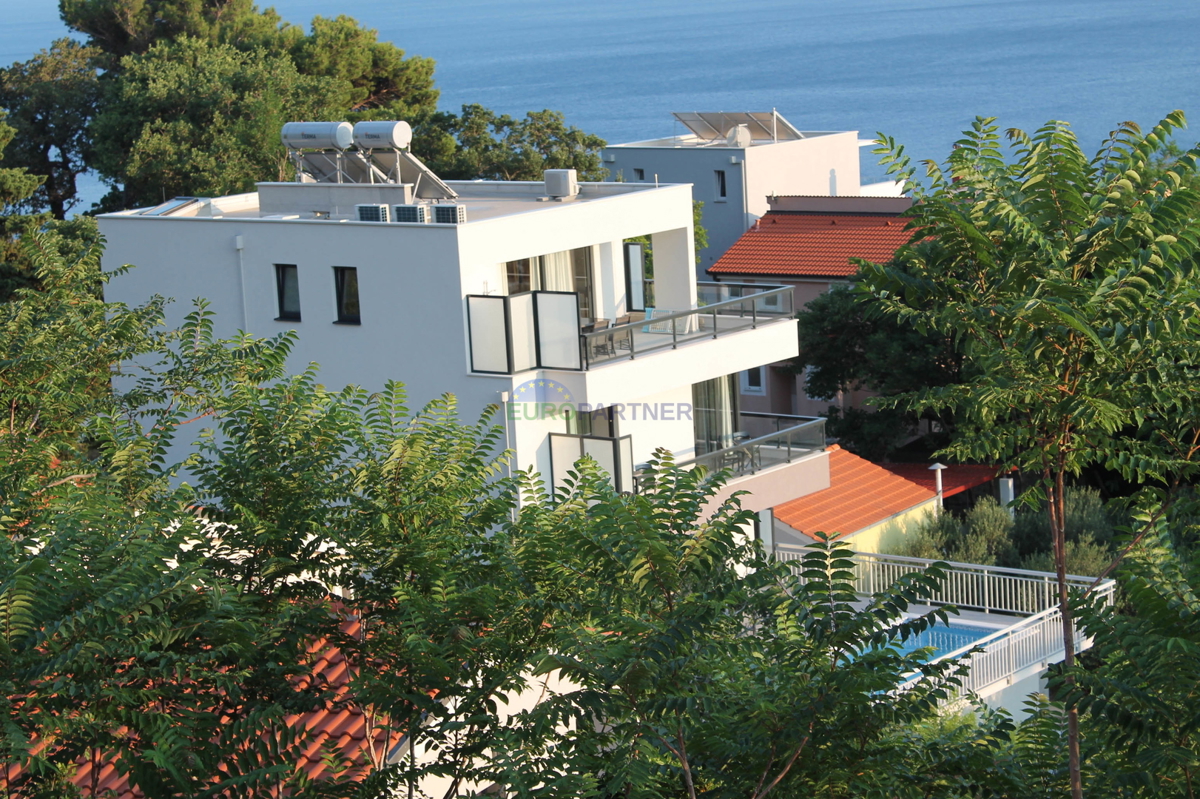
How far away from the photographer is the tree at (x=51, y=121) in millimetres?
52312

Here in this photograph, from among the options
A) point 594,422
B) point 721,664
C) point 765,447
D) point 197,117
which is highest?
point 197,117

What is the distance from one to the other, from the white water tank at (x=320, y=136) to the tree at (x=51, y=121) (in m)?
28.3

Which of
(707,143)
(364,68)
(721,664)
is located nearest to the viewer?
(721,664)

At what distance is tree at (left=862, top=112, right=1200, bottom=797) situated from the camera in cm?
726

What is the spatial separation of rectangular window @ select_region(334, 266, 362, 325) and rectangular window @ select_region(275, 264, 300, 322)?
102cm

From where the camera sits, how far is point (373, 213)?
24016 millimetres

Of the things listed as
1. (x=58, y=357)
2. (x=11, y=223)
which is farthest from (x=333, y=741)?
(x=11, y=223)

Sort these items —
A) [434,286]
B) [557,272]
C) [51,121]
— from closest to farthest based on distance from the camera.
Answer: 1. [434,286]
2. [557,272]
3. [51,121]

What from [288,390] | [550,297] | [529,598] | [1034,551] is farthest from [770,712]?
[1034,551]

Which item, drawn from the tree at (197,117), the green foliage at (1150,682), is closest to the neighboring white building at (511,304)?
the green foliage at (1150,682)

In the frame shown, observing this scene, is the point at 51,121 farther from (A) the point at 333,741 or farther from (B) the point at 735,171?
(A) the point at 333,741

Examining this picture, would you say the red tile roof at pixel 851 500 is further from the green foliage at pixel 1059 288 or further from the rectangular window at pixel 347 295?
the green foliage at pixel 1059 288

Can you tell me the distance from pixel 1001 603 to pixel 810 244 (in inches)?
857

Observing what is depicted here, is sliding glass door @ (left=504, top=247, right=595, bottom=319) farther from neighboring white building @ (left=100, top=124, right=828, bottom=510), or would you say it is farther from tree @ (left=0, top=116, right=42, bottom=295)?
tree @ (left=0, top=116, right=42, bottom=295)
